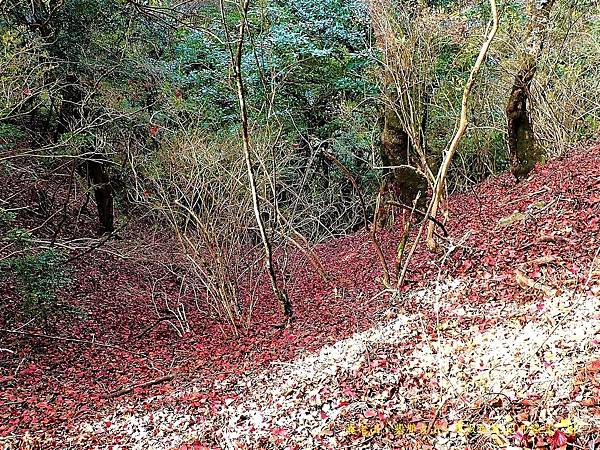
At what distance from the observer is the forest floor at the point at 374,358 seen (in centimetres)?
395

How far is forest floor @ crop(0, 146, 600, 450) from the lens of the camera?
395cm

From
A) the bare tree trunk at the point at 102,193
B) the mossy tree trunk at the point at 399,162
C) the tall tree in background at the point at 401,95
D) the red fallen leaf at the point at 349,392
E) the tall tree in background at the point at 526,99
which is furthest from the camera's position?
the bare tree trunk at the point at 102,193

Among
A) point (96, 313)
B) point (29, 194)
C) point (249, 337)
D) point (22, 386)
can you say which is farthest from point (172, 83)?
point (22, 386)

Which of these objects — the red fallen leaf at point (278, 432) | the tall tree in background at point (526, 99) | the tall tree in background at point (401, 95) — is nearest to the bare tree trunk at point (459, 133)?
the tall tree in background at point (401, 95)

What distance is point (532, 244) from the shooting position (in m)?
7.03

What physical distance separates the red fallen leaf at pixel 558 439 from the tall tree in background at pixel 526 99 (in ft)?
26.0

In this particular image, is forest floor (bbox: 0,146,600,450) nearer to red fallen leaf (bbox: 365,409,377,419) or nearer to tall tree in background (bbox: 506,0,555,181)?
red fallen leaf (bbox: 365,409,377,419)

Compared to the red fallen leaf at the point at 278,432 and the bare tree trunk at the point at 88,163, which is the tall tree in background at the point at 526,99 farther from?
the bare tree trunk at the point at 88,163

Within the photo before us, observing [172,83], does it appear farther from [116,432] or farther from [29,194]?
[116,432]

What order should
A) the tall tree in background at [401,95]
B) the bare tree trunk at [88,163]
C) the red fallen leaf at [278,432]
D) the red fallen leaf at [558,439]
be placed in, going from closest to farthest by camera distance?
the red fallen leaf at [558,439] < the red fallen leaf at [278,432] < the tall tree in background at [401,95] < the bare tree trunk at [88,163]

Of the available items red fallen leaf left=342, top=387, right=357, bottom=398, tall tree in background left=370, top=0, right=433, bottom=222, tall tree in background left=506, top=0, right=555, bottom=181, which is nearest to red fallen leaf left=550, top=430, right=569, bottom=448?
red fallen leaf left=342, top=387, right=357, bottom=398

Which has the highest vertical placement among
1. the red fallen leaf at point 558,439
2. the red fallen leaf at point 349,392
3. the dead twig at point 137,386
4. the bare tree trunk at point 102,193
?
the bare tree trunk at point 102,193

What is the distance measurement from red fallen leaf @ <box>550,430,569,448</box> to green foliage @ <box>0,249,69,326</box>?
24.6ft

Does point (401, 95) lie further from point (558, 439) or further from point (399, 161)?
point (558, 439)
